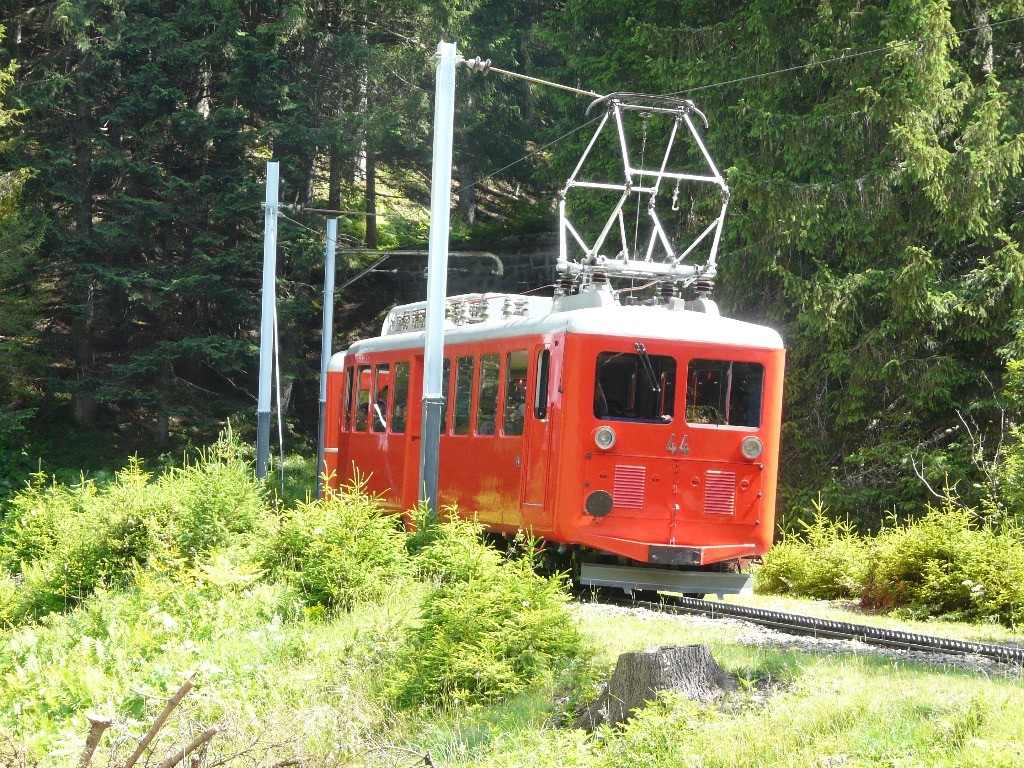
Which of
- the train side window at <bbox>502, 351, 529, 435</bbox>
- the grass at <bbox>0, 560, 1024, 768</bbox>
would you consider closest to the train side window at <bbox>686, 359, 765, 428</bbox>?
the train side window at <bbox>502, 351, 529, 435</bbox>

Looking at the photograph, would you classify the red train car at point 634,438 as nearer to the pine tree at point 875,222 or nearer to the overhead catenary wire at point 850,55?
the pine tree at point 875,222

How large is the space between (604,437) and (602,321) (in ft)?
3.61

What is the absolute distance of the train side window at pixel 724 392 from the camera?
13.1 metres

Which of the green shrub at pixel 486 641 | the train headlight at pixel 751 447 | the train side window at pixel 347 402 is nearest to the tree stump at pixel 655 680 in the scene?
the green shrub at pixel 486 641

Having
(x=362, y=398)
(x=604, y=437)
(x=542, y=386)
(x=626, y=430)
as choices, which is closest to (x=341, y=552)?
(x=542, y=386)

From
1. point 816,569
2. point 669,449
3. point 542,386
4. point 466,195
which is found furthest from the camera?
point 466,195

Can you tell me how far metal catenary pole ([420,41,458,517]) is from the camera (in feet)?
44.0

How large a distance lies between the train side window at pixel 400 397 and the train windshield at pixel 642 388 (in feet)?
14.0

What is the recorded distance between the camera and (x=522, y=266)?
3991 centimetres

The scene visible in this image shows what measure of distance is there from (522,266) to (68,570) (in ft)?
86.0

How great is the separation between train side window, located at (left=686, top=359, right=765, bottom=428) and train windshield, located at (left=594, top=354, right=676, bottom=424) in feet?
0.66

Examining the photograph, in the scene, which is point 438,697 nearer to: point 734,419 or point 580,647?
point 580,647

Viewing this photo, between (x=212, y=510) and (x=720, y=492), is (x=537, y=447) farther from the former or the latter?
(x=212, y=510)

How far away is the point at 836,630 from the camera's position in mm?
10922
